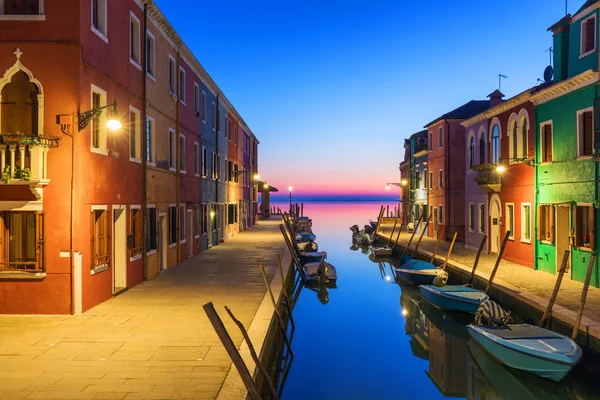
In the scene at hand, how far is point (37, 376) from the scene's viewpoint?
722 centimetres

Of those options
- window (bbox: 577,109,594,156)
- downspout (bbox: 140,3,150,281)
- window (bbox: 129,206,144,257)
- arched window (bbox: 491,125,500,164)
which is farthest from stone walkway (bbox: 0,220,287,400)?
arched window (bbox: 491,125,500,164)

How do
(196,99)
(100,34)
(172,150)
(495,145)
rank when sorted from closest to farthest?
(100,34)
(172,150)
(495,145)
(196,99)

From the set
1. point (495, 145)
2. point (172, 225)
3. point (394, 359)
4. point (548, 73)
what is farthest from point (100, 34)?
point (548, 73)

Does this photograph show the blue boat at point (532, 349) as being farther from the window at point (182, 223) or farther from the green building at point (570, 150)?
the window at point (182, 223)

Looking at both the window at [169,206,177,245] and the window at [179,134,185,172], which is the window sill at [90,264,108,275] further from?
the window at [179,134,185,172]

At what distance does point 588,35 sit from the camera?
1518 cm

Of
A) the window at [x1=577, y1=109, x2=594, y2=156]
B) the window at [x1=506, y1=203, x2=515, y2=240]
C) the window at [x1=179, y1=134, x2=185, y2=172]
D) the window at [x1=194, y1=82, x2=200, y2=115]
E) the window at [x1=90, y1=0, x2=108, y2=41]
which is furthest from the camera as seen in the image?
the window at [x1=194, y1=82, x2=200, y2=115]

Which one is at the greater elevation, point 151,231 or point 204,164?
point 204,164

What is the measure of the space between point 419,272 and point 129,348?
14.3m

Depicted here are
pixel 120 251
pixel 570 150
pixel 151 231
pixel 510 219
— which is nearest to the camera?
pixel 120 251

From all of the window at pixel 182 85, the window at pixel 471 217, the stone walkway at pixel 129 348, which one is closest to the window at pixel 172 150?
the window at pixel 182 85

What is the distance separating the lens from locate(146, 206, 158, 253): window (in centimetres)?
1575

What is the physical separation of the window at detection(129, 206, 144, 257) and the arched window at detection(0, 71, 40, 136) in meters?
4.22

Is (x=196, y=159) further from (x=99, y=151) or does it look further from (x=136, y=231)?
(x=99, y=151)
